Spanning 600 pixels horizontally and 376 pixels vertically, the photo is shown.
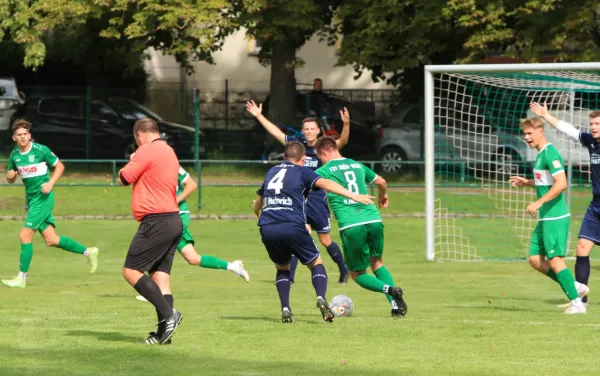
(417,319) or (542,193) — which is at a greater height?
(542,193)

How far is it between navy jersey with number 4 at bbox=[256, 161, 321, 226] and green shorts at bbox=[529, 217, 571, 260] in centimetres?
279

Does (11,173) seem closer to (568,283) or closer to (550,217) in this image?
(550,217)

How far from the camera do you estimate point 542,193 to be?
12.9m

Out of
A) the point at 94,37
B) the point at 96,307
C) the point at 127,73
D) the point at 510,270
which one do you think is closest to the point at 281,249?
the point at 96,307

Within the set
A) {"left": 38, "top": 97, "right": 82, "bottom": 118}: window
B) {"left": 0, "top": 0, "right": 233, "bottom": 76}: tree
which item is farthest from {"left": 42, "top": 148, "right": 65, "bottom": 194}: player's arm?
{"left": 38, "top": 97, "right": 82, "bottom": 118}: window

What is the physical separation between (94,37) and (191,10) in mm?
5800

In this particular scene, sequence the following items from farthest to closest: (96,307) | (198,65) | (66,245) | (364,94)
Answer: (198,65) → (364,94) → (66,245) → (96,307)

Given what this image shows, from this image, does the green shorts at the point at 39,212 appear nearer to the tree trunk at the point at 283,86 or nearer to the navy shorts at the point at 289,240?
the navy shorts at the point at 289,240

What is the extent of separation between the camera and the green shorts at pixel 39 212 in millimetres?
15031

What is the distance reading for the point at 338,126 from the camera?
32062mm

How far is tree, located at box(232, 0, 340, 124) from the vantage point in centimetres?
3006

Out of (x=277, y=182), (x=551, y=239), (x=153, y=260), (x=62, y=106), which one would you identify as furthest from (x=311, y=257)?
(x=62, y=106)

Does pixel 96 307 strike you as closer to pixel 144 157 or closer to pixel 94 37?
pixel 144 157

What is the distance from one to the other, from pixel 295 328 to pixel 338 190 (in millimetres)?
1242
